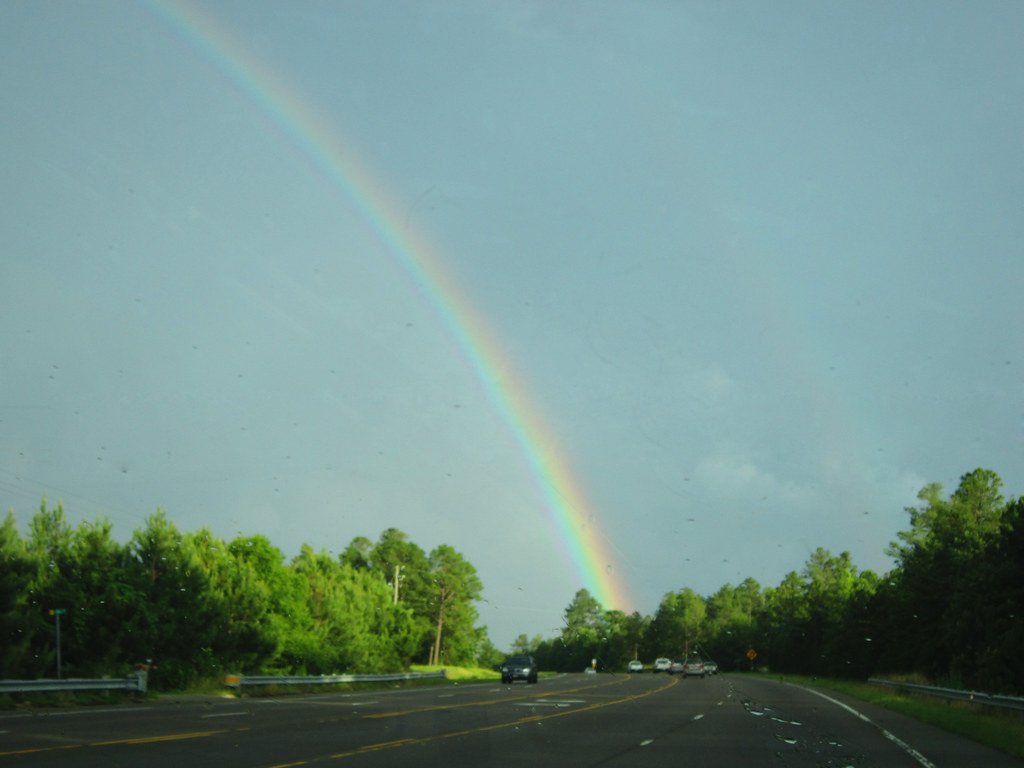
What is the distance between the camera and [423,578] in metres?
139

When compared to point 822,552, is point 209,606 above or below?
below

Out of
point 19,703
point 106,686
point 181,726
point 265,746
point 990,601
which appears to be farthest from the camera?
point 990,601

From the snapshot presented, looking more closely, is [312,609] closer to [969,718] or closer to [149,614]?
[149,614]

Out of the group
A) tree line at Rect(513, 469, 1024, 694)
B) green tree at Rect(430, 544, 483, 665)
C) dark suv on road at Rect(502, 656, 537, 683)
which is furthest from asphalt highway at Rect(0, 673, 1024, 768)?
green tree at Rect(430, 544, 483, 665)

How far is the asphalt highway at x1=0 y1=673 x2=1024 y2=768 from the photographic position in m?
14.5

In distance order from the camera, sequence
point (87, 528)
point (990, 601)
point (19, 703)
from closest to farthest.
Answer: point (19, 703)
point (87, 528)
point (990, 601)

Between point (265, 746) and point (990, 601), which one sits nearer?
point (265, 746)

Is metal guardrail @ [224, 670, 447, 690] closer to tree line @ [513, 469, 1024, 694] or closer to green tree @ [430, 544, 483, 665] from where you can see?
tree line @ [513, 469, 1024, 694]

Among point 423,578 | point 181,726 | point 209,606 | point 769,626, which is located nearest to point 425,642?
point 423,578

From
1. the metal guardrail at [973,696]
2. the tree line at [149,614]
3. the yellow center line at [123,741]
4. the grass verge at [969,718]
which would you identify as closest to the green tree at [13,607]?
the tree line at [149,614]

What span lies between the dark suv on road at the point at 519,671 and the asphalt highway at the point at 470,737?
1147 inches

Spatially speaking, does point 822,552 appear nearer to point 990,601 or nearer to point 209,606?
point 990,601

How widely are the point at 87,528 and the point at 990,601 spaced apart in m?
45.3

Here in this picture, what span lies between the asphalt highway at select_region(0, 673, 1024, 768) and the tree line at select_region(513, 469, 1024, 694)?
18.4 meters
